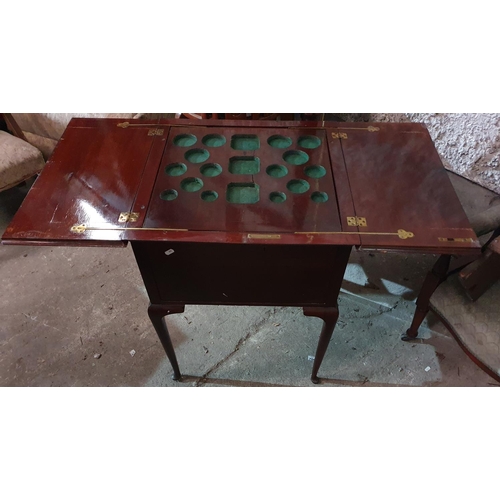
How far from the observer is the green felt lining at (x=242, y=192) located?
4.48ft

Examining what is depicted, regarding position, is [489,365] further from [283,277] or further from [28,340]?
[28,340]

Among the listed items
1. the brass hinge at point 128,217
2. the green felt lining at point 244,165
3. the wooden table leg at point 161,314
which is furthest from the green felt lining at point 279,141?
the wooden table leg at point 161,314

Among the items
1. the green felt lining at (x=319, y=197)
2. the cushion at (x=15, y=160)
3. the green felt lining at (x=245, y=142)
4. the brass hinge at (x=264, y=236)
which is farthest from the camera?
the cushion at (x=15, y=160)

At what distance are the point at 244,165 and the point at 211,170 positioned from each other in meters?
0.13

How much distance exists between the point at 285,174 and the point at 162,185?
1.54ft

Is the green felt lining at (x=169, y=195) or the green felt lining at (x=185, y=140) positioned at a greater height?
the green felt lining at (x=185, y=140)

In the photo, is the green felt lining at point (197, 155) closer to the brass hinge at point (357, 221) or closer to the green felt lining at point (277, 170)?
the green felt lining at point (277, 170)

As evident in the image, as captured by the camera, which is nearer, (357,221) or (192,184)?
(357,221)

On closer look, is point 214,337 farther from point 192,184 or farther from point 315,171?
point 315,171

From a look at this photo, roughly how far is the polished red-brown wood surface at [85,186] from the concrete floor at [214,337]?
0.97 metres

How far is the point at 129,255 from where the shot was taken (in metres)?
2.47

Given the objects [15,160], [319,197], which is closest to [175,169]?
[319,197]

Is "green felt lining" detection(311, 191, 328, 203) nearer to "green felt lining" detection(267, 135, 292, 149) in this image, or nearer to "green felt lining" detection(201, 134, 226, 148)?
"green felt lining" detection(267, 135, 292, 149)

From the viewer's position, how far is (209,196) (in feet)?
4.50
